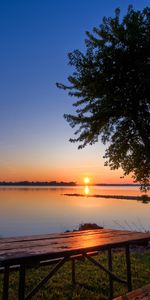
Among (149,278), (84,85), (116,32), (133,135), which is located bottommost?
(149,278)

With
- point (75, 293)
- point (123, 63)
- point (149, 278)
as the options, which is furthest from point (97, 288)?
point (123, 63)

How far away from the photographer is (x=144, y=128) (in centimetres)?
1235

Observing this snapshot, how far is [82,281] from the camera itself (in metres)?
8.00

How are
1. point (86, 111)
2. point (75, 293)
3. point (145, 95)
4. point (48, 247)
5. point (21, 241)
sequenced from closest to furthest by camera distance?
1. point (48, 247)
2. point (21, 241)
3. point (75, 293)
4. point (145, 95)
5. point (86, 111)

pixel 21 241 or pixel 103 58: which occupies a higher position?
pixel 103 58

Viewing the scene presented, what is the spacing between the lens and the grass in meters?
6.87

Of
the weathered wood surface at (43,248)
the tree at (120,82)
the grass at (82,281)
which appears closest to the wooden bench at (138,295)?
the weathered wood surface at (43,248)

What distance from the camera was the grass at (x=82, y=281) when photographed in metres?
6.87

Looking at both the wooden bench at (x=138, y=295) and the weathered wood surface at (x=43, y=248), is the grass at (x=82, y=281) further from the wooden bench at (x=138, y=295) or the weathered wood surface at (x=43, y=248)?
the wooden bench at (x=138, y=295)

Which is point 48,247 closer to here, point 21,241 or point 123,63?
point 21,241

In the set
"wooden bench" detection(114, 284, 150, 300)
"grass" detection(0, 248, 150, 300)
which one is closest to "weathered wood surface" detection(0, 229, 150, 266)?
"wooden bench" detection(114, 284, 150, 300)

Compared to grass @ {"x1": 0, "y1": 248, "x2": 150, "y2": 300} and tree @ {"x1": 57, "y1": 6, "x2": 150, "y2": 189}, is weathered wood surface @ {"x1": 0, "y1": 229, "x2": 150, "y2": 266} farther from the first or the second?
tree @ {"x1": 57, "y1": 6, "x2": 150, "y2": 189}

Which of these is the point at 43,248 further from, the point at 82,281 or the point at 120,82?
the point at 120,82

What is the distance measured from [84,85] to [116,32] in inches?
98.9
